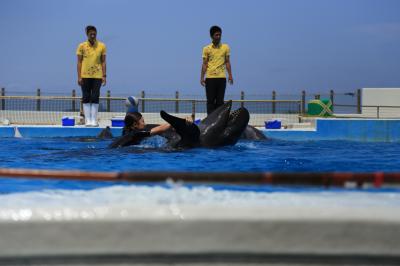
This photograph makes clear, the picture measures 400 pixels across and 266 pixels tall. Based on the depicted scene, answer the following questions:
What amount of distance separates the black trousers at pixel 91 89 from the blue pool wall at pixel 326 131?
2.47 ft

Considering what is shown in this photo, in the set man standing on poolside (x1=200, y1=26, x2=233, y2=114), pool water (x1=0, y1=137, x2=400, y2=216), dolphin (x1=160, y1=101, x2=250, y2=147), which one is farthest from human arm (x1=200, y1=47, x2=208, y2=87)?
dolphin (x1=160, y1=101, x2=250, y2=147)

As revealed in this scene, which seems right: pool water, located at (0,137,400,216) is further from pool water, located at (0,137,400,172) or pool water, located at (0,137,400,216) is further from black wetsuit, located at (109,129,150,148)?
black wetsuit, located at (109,129,150,148)

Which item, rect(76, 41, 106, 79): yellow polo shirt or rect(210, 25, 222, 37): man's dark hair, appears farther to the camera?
rect(76, 41, 106, 79): yellow polo shirt

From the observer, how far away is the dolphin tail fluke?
5747 millimetres

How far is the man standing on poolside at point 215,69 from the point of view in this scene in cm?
988

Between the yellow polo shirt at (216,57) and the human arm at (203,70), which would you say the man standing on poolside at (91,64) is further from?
the yellow polo shirt at (216,57)

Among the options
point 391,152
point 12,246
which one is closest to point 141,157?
point 391,152

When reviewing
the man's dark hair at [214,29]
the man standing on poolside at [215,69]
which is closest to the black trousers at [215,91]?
the man standing on poolside at [215,69]

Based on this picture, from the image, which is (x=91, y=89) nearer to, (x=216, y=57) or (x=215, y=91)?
(x=215, y=91)

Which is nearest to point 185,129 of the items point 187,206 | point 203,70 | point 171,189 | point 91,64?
point 203,70

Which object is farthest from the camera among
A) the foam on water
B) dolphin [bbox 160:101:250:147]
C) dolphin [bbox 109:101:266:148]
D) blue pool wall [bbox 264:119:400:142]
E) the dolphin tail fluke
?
blue pool wall [bbox 264:119:400:142]

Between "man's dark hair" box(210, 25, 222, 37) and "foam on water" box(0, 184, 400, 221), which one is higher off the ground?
"man's dark hair" box(210, 25, 222, 37)

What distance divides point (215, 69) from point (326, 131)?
3672 millimetres

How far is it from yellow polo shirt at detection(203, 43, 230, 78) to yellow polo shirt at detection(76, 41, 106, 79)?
7.24ft
